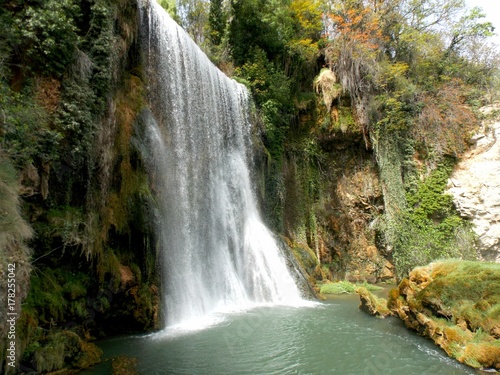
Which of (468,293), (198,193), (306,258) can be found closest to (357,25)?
(306,258)

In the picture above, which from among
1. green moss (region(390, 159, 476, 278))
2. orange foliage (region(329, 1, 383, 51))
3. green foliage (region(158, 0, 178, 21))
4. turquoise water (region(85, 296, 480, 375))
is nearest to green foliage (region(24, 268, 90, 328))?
turquoise water (region(85, 296, 480, 375))

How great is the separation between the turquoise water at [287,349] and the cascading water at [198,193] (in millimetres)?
1637

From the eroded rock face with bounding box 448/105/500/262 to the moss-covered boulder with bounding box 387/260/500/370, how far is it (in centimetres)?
790

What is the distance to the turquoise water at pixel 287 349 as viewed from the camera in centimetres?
602

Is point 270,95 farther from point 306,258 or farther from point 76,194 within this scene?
point 76,194

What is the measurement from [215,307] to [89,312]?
3934mm

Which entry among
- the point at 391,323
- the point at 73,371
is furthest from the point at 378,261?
the point at 73,371

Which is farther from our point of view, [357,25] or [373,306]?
[357,25]

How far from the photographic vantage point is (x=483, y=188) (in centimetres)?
1527

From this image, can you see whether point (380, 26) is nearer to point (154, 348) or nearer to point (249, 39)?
point (249, 39)

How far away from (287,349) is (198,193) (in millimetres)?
6329

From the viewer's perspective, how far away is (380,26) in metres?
Answer: 19.0

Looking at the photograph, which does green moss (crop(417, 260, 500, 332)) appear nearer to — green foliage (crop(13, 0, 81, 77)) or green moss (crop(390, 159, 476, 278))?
green moss (crop(390, 159, 476, 278))

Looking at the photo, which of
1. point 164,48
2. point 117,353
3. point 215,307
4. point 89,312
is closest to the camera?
point 117,353
